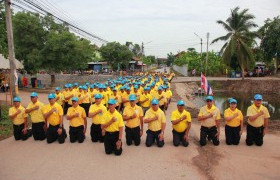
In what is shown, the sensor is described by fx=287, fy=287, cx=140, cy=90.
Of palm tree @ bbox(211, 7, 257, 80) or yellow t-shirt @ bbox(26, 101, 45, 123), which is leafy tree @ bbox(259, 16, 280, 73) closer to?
palm tree @ bbox(211, 7, 257, 80)

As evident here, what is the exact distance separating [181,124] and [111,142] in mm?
2216

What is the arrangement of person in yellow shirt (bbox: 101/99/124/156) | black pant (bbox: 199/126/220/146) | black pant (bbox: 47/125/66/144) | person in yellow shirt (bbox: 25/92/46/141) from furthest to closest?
1. person in yellow shirt (bbox: 25/92/46/141)
2. black pant (bbox: 47/125/66/144)
3. black pant (bbox: 199/126/220/146)
4. person in yellow shirt (bbox: 101/99/124/156)

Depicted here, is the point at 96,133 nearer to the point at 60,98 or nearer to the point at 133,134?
the point at 133,134

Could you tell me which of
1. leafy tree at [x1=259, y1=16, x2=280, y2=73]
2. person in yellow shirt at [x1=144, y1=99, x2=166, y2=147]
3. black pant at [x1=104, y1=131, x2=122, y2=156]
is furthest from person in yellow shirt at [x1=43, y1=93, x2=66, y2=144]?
leafy tree at [x1=259, y1=16, x2=280, y2=73]

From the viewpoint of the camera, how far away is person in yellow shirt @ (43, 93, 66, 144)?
873 centimetres

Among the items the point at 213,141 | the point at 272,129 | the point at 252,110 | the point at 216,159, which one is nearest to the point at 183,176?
the point at 216,159

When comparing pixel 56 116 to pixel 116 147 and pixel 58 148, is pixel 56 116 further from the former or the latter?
pixel 116 147

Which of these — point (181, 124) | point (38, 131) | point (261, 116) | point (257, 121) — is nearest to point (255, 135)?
point (257, 121)

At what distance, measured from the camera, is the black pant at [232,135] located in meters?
8.66

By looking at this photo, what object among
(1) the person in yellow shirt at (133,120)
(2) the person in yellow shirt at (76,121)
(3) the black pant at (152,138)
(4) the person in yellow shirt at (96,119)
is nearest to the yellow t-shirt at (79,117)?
(2) the person in yellow shirt at (76,121)

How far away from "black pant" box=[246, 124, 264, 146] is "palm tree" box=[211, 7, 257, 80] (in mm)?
26163

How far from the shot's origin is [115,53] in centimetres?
4959

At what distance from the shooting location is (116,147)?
25.1ft

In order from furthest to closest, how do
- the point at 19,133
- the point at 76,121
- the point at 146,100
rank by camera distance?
the point at 146,100, the point at 19,133, the point at 76,121
